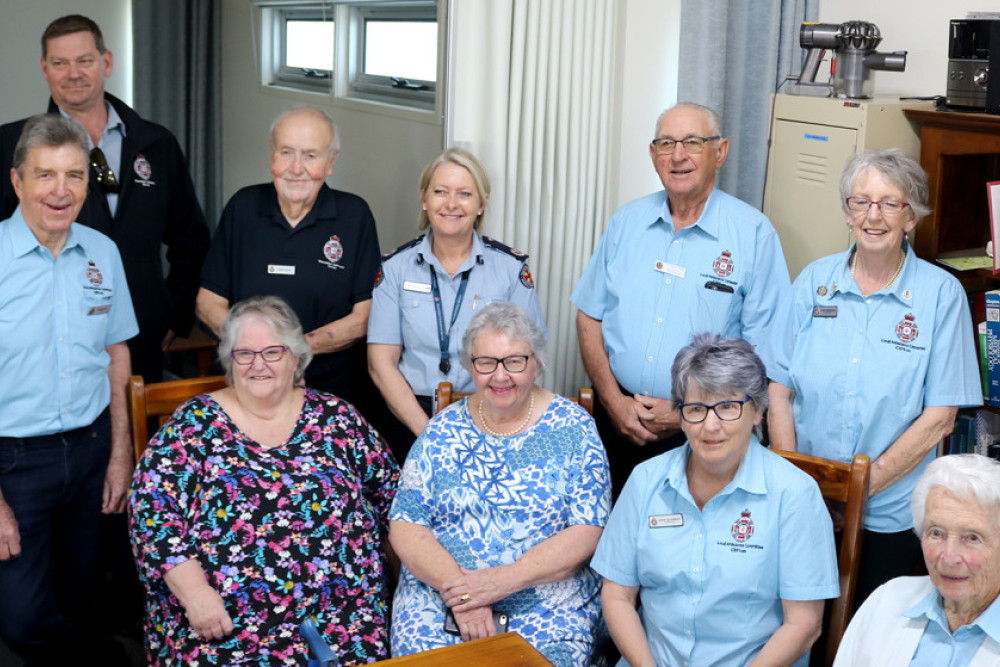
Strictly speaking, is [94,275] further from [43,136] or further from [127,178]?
[127,178]

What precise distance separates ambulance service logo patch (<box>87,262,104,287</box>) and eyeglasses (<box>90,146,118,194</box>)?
594 mm

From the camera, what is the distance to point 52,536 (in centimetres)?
279

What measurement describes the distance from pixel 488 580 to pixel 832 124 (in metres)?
1.91

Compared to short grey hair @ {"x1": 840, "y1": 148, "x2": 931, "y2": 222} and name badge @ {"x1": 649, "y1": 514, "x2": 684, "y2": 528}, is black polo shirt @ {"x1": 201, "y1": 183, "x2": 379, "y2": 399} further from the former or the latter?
short grey hair @ {"x1": 840, "y1": 148, "x2": 931, "y2": 222}

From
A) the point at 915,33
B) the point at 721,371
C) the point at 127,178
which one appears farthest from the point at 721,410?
the point at 915,33

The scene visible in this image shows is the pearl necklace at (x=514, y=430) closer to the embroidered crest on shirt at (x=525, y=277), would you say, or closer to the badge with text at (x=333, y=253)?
the embroidered crest on shirt at (x=525, y=277)

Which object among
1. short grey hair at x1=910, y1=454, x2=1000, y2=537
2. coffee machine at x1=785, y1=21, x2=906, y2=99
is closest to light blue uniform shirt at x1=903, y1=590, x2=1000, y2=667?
short grey hair at x1=910, y1=454, x2=1000, y2=537

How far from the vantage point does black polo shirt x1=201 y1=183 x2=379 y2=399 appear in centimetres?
313

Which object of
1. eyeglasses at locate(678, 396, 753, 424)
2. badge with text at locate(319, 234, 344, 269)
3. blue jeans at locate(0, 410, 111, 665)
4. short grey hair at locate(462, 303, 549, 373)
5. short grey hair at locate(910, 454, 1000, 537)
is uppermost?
badge with text at locate(319, 234, 344, 269)

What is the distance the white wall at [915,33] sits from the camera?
3.62 meters

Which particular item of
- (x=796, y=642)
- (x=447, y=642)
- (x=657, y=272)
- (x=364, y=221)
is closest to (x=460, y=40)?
(x=364, y=221)

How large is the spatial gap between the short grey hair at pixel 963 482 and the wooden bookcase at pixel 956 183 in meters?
1.29

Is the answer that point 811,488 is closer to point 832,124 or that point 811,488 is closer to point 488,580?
point 488,580

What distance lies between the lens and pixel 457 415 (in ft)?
8.75
